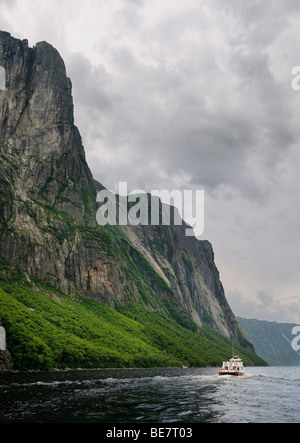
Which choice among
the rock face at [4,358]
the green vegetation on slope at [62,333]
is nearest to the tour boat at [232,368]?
the green vegetation on slope at [62,333]

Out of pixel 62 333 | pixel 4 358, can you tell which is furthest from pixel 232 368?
pixel 4 358

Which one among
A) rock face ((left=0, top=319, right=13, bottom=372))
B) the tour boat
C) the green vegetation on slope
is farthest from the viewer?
the tour boat

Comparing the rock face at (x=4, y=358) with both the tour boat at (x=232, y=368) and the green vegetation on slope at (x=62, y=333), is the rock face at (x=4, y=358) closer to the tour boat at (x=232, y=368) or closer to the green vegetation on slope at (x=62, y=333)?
the green vegetation on slope at (x=62, y=333)

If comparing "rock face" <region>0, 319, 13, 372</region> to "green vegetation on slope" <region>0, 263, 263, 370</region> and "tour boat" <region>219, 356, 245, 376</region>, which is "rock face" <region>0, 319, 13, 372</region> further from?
"tour boat" <region>219, 356, 245, 376</region>

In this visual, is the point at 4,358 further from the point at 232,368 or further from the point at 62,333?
the point at 232,368

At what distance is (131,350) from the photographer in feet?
528

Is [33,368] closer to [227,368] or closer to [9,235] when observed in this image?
[227,368]

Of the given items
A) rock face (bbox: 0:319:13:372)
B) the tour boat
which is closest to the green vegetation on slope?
rock face (bbox: 0:319:13:372)

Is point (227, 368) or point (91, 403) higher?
point (91, 403)

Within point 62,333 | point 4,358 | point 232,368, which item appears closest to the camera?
point 4,358

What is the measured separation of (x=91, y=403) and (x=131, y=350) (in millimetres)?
124638
